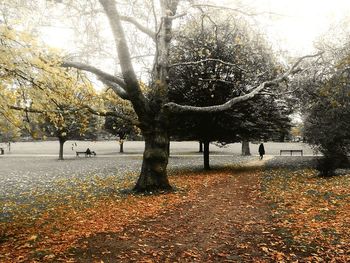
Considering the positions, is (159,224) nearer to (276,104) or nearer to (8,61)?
(8,61)

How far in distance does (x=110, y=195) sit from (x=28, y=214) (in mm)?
3871

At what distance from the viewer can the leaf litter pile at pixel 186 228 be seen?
22.7ft

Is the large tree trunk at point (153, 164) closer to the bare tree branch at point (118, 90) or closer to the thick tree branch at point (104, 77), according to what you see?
the bare tree branch at point (118, 90)

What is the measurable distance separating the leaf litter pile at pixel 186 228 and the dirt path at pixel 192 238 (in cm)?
2

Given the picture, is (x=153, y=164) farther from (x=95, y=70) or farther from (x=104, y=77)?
(x=95, y=70)

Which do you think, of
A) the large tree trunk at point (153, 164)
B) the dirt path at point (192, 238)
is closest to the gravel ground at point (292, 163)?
the large tree trunk at point (153, 164)

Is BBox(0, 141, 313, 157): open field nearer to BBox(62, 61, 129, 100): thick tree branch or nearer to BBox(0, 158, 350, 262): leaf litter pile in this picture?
BBox(62, 61, 129, 100): thick tree branch

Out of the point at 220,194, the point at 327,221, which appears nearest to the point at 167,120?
the point at 220,194

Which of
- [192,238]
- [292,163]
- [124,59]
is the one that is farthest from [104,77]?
[292,163]

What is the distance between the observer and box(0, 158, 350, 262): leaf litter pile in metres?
6.93

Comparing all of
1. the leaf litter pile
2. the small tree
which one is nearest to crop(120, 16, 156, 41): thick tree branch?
the small tree

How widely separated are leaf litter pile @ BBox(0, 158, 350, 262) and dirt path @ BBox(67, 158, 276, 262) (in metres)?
0.02

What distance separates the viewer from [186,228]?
8836mm

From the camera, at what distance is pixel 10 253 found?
7203 mm
